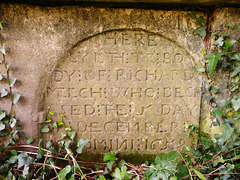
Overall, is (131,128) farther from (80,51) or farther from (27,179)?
(27,179)

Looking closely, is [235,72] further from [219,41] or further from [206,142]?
[206,142]

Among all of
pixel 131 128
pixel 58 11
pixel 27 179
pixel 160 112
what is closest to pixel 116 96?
pixel 131 128

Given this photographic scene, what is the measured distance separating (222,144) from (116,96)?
1.21m

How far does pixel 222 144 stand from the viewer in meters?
1.73

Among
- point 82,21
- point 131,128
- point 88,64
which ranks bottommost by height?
point 131,128

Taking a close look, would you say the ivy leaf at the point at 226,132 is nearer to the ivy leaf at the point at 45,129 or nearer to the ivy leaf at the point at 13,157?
the ivy leaf at the point at 45,129

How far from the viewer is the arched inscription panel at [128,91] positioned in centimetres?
177

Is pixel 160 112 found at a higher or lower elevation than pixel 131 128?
higher

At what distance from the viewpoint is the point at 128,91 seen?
1.82 metres

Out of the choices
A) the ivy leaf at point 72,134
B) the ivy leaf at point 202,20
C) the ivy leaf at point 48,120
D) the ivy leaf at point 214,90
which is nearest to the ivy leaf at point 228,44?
the ivy leaf at point 202,20

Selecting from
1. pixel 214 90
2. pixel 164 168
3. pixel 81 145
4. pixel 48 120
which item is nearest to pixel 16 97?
pixel 48 120

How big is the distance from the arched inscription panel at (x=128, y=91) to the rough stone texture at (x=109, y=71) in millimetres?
10

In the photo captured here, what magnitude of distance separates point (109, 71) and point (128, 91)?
30cm

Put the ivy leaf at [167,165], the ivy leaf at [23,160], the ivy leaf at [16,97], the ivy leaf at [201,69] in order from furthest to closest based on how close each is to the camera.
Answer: the ivy leaf at [201,69], the ivy leaf at [16,97], the ivy leaf at [23,160], the ivy leaf at [167,165]
